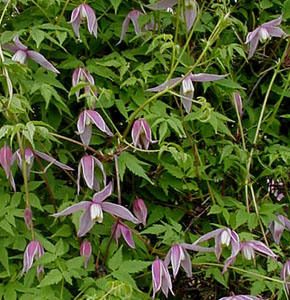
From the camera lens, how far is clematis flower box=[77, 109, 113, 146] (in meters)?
1.26

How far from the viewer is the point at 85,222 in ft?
3.94

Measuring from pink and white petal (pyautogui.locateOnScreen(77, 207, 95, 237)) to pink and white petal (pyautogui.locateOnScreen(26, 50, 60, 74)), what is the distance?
0.34m

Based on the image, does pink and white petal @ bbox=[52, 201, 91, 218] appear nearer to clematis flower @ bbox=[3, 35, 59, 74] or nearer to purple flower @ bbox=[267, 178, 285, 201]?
clematis flower @ bbox=[3, 35, 59, 74]

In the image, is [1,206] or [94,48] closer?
[1,206]

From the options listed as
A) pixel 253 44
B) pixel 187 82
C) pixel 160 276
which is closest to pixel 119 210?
pixel 160 276

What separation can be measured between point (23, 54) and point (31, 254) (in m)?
0.44

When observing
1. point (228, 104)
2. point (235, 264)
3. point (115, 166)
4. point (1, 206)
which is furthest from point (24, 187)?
point (228, 104)

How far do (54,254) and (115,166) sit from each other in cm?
24

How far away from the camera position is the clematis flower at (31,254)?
46.8 inches

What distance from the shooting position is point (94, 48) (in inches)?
59.9

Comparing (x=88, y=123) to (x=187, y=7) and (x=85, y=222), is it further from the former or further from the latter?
(x=187, y=7)

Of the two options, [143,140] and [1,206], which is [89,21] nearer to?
[143,140]

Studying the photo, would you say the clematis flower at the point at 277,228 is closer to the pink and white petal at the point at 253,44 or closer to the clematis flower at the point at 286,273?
the clematis flower at the point at 286,273

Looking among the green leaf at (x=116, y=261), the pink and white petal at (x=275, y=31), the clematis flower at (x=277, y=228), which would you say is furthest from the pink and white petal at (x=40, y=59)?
the clematis flower at (x=277, y=228)
